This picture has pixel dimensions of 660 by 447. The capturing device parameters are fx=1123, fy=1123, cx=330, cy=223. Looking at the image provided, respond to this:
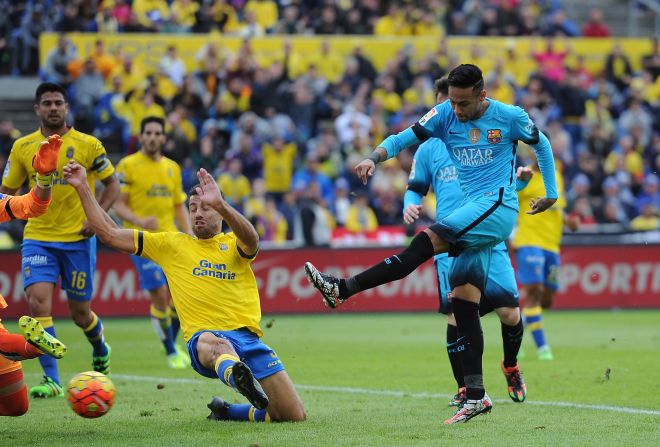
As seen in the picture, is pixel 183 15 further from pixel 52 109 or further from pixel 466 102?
pixel 466 102

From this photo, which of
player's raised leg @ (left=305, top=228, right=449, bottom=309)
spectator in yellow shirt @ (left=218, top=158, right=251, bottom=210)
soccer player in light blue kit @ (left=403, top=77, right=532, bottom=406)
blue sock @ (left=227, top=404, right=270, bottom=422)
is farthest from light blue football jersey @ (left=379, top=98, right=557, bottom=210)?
spectator in yellow shirt @ (left=218, top=158, right=251, bottom=210)

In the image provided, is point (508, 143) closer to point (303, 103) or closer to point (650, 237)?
point (650, 237)

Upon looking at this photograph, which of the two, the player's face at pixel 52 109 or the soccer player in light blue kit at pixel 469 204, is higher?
the player's face at pixel 52 109

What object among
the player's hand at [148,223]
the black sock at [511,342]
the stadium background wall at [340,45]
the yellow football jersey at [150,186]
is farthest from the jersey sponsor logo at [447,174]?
the stadium background wall at [340,45]

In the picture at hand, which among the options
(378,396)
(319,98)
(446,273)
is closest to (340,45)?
(319,98)

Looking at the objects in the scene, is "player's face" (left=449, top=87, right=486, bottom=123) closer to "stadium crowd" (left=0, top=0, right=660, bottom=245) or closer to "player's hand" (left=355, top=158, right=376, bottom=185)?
"player's hand" (left=355, top=158, right=376, bottom=185)

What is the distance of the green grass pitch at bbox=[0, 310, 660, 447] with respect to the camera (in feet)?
25.8

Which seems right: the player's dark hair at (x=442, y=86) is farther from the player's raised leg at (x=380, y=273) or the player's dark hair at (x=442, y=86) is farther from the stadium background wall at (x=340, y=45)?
the stadium background wall at (x=340, y=45)

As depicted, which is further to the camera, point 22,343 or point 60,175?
point 60,175

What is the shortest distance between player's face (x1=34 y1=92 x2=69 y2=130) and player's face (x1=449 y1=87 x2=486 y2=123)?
4035 millimetres

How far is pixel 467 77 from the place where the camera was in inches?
A: 327

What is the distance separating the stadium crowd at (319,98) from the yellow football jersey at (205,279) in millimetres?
12870

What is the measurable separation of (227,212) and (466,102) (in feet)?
6.47

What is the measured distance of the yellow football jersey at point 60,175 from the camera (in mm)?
10695
